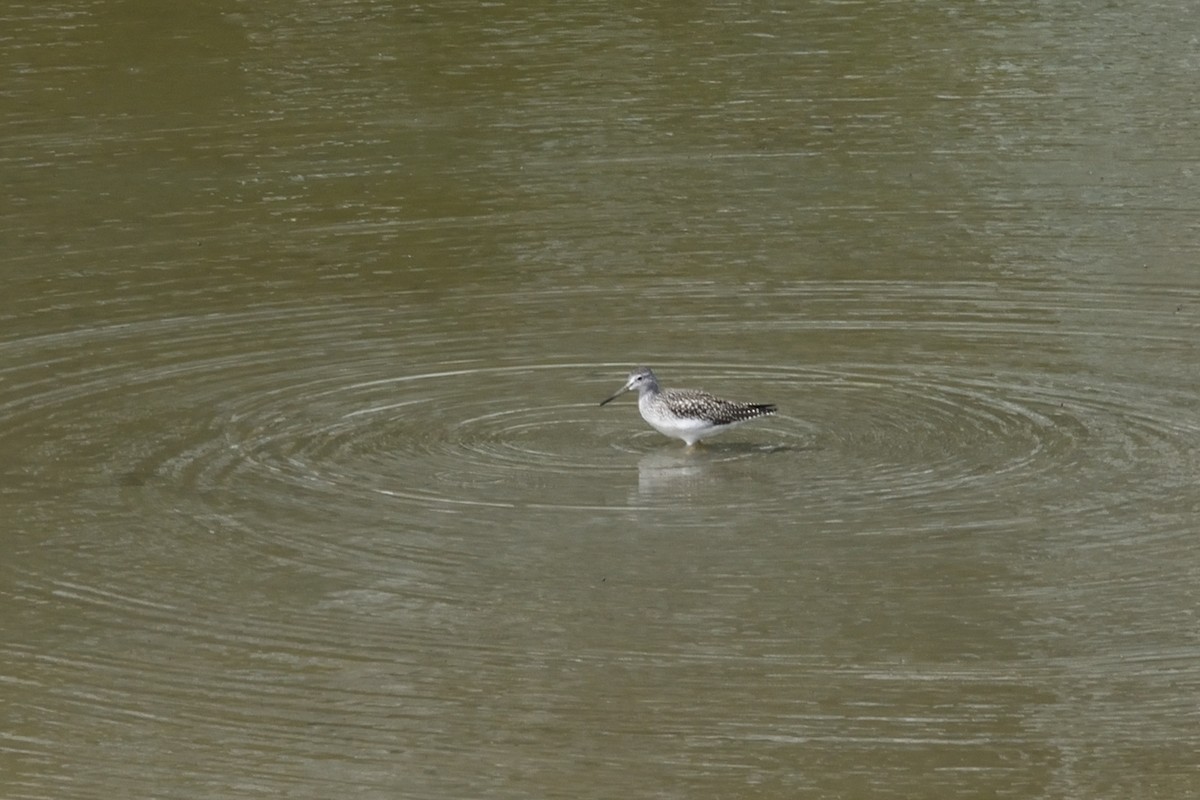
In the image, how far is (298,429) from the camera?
12.9 metres

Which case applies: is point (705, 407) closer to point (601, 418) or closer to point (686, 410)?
point (686, 410)

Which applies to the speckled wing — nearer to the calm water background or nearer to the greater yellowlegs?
the greater yellowlegs

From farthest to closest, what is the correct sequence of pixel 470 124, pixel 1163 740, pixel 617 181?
pixel 470 124, pixel 617 181, pixel 1163 740

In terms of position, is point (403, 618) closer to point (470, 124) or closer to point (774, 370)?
point (774, 370)

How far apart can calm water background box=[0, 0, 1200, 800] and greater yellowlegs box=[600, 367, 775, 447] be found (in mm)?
209

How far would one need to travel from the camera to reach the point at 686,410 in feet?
40.5

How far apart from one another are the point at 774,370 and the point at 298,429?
2.88 meters

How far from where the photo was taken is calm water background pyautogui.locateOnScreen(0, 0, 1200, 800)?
9.02 metres

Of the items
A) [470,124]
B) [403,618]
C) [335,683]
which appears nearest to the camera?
[335,683]

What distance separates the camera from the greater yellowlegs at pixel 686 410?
12.4 metres

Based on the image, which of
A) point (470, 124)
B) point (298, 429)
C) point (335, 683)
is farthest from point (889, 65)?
point (335, 683)

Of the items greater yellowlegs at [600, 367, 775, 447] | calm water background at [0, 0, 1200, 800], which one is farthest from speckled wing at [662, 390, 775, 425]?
calm water background at [0, 0, 1200, 800]

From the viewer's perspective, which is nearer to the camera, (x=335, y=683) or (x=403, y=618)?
(x=335, y=683)

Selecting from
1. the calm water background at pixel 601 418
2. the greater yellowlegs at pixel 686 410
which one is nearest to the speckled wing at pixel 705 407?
the greater yellowlegs at pixel 686 410
